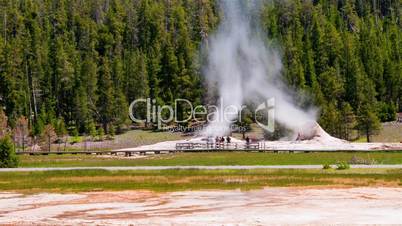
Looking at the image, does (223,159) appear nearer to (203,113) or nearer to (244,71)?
(244,71)

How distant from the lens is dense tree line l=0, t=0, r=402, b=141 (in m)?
133

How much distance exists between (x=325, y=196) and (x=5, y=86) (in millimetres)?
109172

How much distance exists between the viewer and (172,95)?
456 feet

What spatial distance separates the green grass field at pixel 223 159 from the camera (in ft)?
209

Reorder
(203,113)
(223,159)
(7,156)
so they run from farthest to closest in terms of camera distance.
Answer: (203,113)
(223,159)
(7,156)

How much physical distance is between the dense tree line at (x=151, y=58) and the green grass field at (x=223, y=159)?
3534 cm

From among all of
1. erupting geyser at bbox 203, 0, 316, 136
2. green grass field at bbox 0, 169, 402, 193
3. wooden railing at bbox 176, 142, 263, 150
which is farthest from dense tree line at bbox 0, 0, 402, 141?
green grass field at bbox 0, 169, 402, 193

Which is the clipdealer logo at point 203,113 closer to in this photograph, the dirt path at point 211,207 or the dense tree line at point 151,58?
the dense tree line at point 151,58

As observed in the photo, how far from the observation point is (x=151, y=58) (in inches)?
5960

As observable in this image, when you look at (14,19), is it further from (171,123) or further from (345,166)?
(345,166)

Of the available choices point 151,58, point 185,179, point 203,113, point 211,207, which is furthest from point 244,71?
point 211,207

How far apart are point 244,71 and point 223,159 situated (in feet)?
178

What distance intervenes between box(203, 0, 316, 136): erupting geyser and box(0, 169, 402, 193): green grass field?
45502 mm

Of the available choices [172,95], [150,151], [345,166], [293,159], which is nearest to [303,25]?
[172,95]
